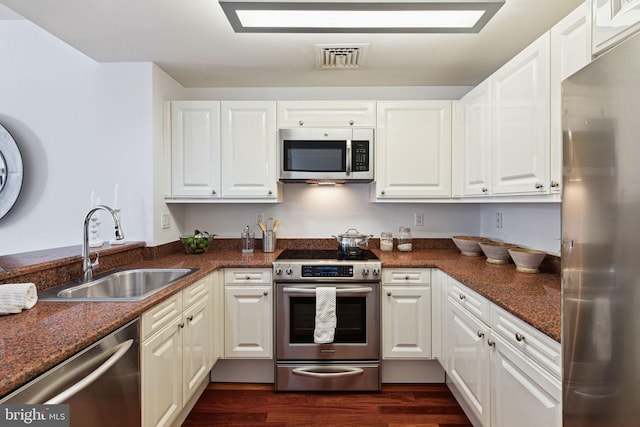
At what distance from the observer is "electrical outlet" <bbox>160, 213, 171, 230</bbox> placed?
248 centimetres

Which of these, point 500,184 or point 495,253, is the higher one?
point 500,184

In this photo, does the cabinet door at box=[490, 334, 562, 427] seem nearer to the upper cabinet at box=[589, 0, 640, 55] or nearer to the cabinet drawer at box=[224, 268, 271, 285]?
the upper cabinet at box=[589, 0, 640, 55]

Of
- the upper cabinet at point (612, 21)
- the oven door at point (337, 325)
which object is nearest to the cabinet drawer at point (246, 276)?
the oven door at point (337, 325)

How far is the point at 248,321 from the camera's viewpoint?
225 centimetres

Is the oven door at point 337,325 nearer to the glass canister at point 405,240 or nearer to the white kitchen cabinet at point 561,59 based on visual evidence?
the glass canister at point 405,240

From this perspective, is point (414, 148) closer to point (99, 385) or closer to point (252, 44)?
point (252, 44)

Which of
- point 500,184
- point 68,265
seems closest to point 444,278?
point 500,184

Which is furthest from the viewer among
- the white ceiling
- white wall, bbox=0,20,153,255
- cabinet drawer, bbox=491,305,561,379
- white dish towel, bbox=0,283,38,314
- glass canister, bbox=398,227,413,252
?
glass canister, bbox=398,227,413,252

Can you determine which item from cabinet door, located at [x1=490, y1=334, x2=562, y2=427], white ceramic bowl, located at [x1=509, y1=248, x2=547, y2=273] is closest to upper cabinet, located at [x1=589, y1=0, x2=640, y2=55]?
cabinet door, located at [x1=490, y1=334, x2=562, y2=427]

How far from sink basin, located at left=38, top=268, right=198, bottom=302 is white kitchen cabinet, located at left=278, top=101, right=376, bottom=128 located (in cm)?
132

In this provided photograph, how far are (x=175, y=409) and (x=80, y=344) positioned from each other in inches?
35.7

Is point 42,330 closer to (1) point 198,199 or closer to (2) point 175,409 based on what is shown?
(2) point 175,409

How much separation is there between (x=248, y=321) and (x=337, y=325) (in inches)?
24.5

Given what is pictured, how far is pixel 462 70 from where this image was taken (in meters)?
2.44
